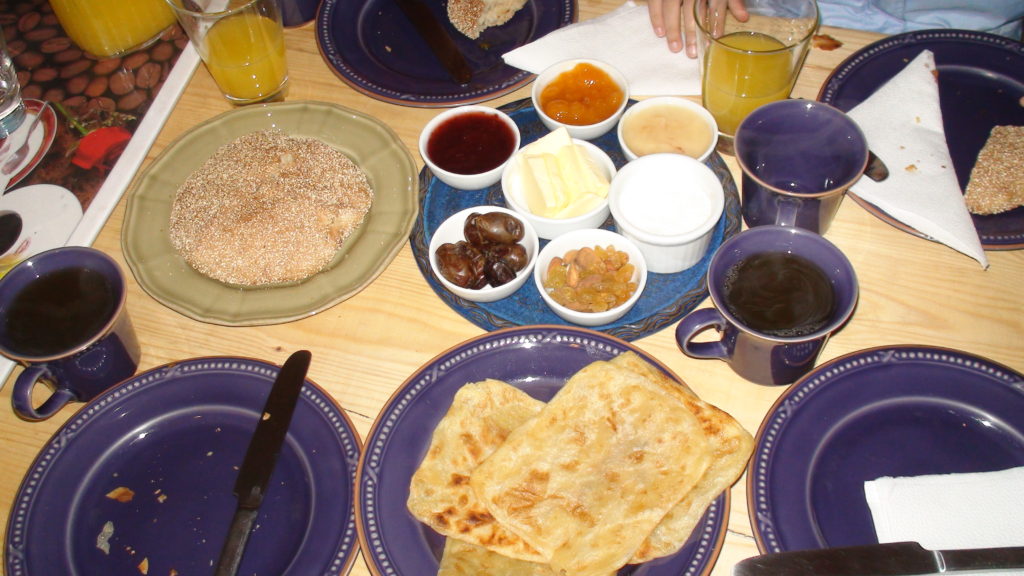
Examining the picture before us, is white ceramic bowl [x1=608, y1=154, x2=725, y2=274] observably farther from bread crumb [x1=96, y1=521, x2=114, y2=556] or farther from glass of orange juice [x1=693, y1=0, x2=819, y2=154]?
bread crumb [x1=96, y1=521, x2=114, y2=556]

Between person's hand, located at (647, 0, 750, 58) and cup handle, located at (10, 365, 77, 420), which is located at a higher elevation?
person's hand, located at (647, 0, 750, 58)

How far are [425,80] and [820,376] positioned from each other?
1411 mm

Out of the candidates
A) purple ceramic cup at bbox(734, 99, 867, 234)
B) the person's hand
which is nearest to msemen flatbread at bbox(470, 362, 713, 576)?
purple ceramic cup at bbox(734, 99, 867, 234)

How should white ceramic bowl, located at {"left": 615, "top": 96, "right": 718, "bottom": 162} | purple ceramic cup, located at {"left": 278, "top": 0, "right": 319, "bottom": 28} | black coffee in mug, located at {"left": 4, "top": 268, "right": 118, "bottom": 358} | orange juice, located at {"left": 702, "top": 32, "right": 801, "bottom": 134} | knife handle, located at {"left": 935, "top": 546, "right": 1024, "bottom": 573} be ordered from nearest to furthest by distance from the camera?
1. knife handle, located at {"left": 935, "top": 546, "right": 1024, "bottom": 573}
2. black coffee in mug, located at {"left": 4, "top": 268, "right": 118, "bottom": 358}
3. orange juice, located at {"left": 702, "top": 32, "right": 801, "bottom": 134}
4. white ceramic bowl, located at {"left": 615, "top": 96, "right": 718, "bottom": 162}
5. purple ceramic cup, located at {"left": 278, "top": 0, "right": 319, "bottom": 28}

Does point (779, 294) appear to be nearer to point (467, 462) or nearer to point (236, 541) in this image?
point (467, 462)

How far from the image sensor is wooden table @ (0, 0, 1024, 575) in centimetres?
154

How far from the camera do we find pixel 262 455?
146cm

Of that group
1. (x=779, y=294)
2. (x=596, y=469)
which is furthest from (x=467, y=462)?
(x=779, y=294)

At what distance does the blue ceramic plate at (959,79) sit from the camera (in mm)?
1783

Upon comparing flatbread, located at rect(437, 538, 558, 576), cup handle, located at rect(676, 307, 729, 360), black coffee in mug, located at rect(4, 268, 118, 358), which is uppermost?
black coffee in mug, located at rect(4, 268, 118, 358)

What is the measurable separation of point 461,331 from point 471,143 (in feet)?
1.82

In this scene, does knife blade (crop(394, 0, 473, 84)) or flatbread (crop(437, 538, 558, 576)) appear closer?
flatbread (crop(437, 538, 558, 576))

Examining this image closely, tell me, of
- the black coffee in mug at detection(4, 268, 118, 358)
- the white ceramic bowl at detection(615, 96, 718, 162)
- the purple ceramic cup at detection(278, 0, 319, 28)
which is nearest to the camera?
the black coffee in mug at detection(4, 268, 118, 358)

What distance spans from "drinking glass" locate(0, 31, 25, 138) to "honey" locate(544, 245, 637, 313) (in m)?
1.77
